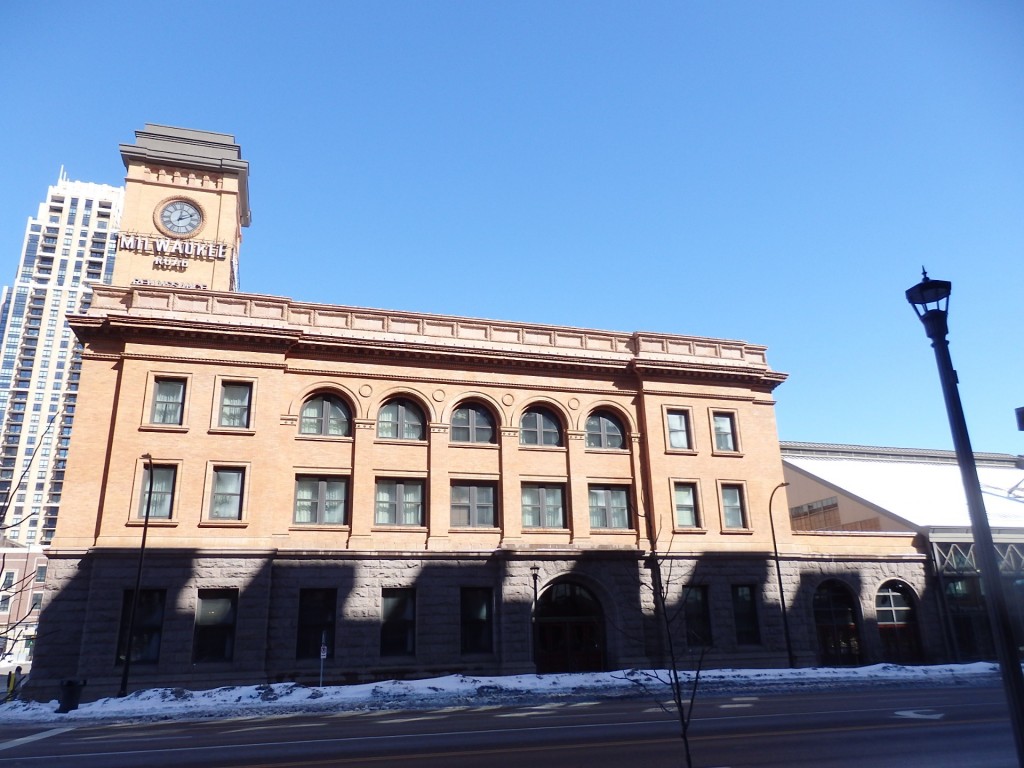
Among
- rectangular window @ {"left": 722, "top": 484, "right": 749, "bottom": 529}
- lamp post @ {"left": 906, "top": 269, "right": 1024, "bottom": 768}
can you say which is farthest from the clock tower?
lamp post @ {"left": 906, "top": 269, "right": 1024, "bottom": 768}

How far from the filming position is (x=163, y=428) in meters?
29.7

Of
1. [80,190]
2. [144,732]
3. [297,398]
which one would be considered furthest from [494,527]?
[80,190]

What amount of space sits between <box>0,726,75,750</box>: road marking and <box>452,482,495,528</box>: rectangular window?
16.2 metres

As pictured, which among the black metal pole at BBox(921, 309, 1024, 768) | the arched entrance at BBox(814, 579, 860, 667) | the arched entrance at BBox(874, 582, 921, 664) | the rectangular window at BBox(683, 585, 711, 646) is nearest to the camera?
the black metal pole at BBox(921, 309, 1024, 768)

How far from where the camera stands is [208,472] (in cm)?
2970

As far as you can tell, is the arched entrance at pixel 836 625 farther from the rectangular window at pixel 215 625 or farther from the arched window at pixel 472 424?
the rectangular window at pixel 215 625

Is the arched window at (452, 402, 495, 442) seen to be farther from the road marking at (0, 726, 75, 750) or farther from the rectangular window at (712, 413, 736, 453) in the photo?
the road marking at (0, 726, 75, 750)

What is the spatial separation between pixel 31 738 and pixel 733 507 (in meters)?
29.0

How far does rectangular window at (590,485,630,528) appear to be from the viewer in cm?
3456

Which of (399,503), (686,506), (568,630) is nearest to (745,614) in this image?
(686,506)

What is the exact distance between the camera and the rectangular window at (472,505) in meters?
32.9

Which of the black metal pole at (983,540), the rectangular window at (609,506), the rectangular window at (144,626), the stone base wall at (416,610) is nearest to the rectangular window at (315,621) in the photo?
the stone base wall at (416,610)

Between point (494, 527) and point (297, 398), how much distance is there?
10.3 meters

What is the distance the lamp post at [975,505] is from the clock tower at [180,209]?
43606mm
